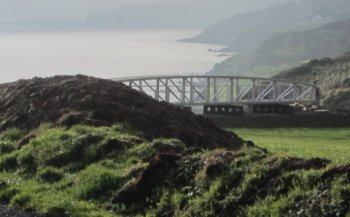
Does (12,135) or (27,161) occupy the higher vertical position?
(12,135)

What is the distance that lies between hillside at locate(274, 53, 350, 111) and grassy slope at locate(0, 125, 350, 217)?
57673mm

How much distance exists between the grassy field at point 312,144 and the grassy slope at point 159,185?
3.29 feet

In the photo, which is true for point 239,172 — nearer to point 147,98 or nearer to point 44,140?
point 44,140

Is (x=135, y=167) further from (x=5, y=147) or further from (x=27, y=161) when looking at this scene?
(x=5, y=147)

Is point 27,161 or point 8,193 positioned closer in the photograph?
point 8,193

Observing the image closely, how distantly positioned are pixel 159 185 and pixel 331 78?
3596 inches

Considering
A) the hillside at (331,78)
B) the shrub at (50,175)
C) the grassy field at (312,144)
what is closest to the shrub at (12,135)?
the shrub at (50,175)

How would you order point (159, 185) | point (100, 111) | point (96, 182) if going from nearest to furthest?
1. point (159, 185)
2. point (96, 182)
3. point (100, 111)

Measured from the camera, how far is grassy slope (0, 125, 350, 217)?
26.6 ft

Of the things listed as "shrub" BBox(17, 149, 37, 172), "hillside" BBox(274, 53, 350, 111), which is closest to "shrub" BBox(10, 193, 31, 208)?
"shrub" BBox(17, 149, 37, 172)

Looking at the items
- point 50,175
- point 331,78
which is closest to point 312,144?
point 50,175

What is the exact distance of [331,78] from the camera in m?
98.1

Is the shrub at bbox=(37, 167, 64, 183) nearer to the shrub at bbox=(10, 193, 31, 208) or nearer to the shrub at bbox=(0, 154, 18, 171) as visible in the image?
the shrub at bbox=(10, 193, 31, 208)

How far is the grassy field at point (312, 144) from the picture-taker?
18.4 m
